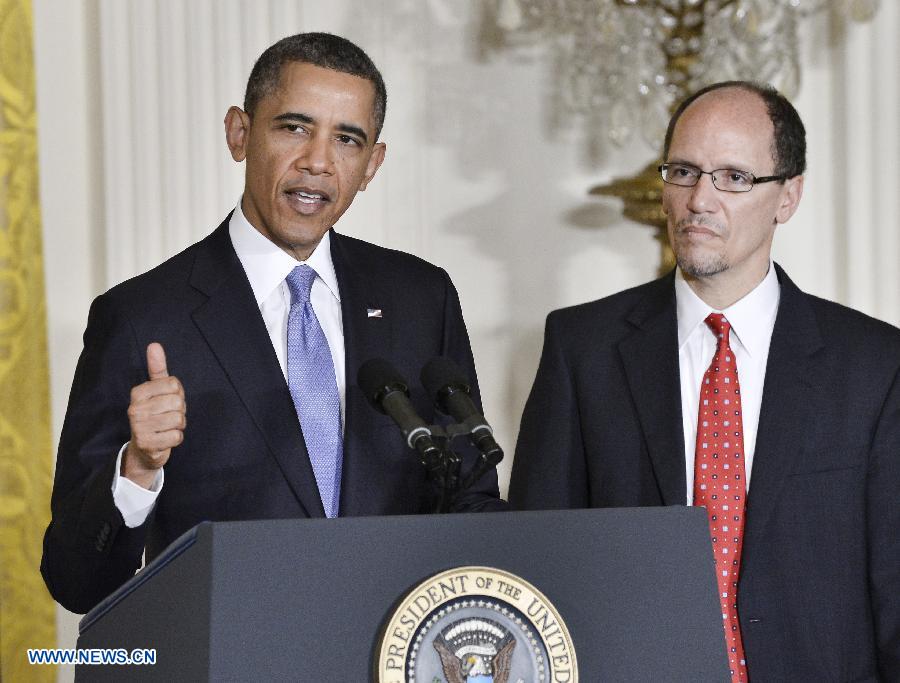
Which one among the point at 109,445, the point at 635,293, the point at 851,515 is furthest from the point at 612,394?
the point at 109,445

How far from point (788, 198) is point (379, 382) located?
4.15 ft

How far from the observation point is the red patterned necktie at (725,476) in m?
2.33

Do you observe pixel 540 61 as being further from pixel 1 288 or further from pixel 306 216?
pixel 306 216

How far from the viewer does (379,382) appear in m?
1.70

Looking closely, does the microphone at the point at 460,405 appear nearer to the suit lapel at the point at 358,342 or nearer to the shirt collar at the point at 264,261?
the suit lapel at the point at 358,342

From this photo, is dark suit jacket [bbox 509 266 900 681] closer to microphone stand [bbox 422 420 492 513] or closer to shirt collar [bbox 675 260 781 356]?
shirt collar [bbox 675 260 781 356]

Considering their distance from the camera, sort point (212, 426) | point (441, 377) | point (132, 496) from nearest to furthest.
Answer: point (441, 377)
point (132, 496)
point (212, 426)

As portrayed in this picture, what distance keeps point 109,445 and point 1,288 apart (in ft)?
4.53

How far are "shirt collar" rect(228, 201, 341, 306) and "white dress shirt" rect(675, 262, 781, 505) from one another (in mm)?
684

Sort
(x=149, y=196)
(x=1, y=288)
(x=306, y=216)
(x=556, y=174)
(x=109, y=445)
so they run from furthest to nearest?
(x=556, y=174)
(x=149, y=196)
(x=1, y=288)
(x=306, y=216)
(x=109, y=445)

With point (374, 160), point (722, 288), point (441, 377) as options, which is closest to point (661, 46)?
point (722, 288)

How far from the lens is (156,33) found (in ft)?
11.7

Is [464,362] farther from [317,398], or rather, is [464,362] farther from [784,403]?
[784,403]

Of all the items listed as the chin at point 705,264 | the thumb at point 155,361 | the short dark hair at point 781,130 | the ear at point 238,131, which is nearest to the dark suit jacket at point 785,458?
the chin at point 705,264
